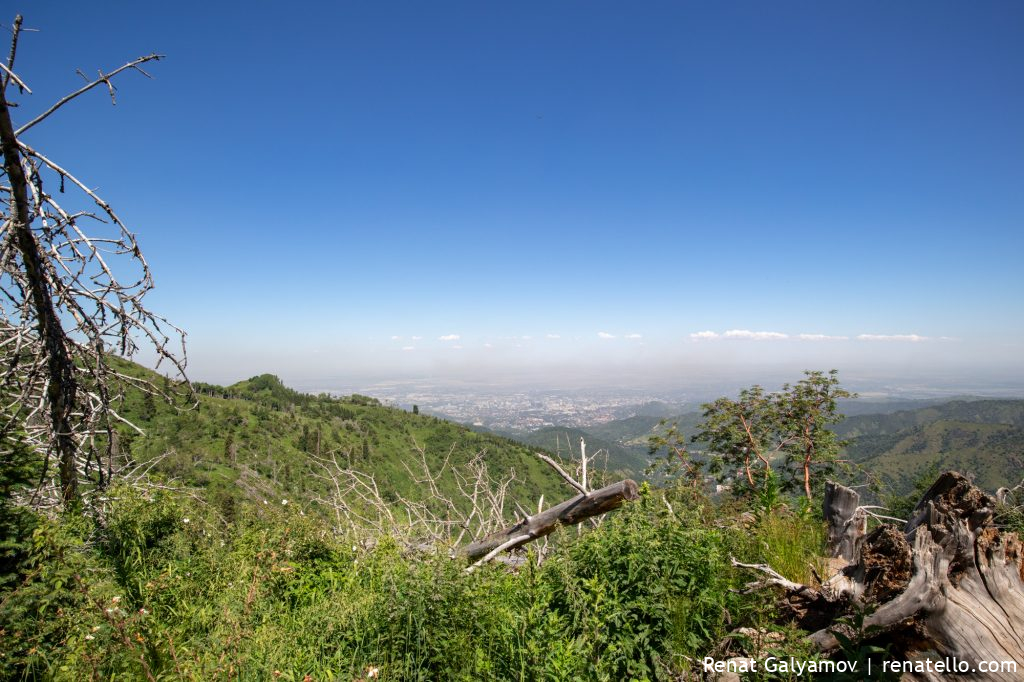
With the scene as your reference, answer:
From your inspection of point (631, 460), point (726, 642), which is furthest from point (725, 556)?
point (631, 460)

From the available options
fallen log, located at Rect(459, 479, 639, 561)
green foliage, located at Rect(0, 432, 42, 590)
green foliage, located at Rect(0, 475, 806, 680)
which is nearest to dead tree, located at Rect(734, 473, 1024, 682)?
green foliage, located at Rect(0, 475, 806, 680)

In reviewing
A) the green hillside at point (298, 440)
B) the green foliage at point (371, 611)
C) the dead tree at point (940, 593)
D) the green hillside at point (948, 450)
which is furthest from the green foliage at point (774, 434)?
the green hillside at point (948, 450)

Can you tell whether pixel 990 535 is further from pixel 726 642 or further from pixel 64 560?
pixel 64 560

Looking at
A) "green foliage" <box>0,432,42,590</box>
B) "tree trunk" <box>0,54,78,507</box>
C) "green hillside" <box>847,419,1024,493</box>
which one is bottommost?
"green hillside" <box>847,419,1024,493</box>

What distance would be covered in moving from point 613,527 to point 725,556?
3.94 feet

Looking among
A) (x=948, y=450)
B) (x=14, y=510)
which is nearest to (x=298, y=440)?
(x=14, y=510)

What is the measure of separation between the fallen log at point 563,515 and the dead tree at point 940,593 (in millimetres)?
2081

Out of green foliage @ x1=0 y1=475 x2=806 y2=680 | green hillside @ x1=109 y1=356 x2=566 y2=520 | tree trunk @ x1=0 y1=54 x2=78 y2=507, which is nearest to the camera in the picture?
green foliage @ x1=0 y1=475 x2=806 y2=680

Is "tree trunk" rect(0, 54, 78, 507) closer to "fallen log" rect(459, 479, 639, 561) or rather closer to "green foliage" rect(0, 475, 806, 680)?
"green foliage" rect(0, 475, 806, 680)

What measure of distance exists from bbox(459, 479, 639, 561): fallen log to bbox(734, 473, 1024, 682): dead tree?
2.08 metres

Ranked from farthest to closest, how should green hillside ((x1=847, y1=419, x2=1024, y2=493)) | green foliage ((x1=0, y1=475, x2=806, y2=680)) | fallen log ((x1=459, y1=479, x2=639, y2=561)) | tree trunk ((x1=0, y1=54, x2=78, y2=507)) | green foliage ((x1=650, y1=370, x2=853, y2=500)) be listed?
green hillside ((x1=847, y1=419, x2=1024, y2=493)), green foliage ((x1=650, y1=370, x2=853, y2=500)), fallen log ((x1=459, y1=479, x2=639, y2=561)), tree trunk ((x1=0, y1=54, x2=78, y2=507)), green foliage ((x1=0, y1=475, x2=806, y2=680))

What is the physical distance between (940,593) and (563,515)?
379cm

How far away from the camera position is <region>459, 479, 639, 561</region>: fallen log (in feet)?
19.1

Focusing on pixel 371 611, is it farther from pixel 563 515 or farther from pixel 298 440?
pixel 298 440
